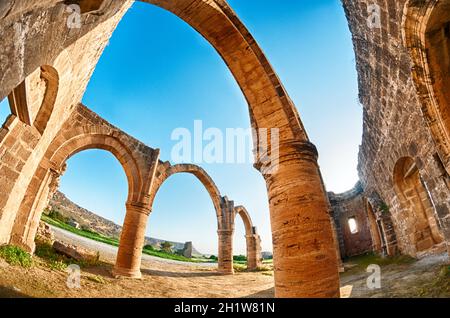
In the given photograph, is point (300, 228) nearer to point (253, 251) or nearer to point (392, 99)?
point (392, 99)

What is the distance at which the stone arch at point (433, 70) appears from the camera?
177 inches

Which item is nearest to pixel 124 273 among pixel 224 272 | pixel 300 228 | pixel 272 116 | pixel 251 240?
pixel 224 272

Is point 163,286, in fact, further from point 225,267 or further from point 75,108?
point 75,108

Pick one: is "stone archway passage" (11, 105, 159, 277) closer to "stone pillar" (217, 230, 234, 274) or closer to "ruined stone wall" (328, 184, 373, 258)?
"stone pillar" (217, 230, 234, 274)

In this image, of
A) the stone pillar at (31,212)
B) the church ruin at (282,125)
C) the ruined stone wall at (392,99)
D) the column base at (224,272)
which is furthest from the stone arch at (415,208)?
the stone pillar at (31,212)

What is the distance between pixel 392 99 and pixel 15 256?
10.5 meters

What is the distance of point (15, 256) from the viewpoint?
19.8ft

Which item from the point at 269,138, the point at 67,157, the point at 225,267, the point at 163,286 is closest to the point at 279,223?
the point at 269,138

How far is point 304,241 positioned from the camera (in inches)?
118

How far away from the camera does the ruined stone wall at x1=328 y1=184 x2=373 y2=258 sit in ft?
51.0

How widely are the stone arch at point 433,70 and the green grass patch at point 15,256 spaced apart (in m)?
9.69

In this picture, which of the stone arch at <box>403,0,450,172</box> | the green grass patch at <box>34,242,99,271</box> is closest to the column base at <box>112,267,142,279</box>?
the green grass patch at <box>34,242,99,271</box>

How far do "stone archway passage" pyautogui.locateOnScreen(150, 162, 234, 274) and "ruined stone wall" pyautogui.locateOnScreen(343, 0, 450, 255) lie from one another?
877cm

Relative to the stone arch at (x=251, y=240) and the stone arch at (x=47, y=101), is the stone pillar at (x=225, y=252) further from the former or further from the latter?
the stone arch at (x=47, y=101)
